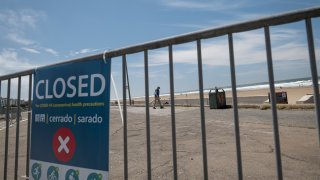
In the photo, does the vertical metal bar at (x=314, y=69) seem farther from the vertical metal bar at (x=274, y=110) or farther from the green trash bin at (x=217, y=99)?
the green trash bin at (x=217, y=99)

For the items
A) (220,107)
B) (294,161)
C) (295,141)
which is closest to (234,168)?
(294,161)

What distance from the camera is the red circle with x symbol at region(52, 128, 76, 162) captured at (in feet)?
8.96

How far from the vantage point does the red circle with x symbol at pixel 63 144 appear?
8.96 ft

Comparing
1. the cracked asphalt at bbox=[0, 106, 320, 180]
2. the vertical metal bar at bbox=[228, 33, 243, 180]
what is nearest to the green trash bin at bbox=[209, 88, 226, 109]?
the cracked asphalt at bbox=[0, 106, 320, 180]

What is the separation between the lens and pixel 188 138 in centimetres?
734

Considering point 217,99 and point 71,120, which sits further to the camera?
point 217,99

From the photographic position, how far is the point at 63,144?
9.27 ft

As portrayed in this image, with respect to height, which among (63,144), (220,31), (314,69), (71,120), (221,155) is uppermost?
(220,31)

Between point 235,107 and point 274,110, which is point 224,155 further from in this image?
point 274,110

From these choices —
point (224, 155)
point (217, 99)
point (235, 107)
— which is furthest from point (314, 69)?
point (217, 99)

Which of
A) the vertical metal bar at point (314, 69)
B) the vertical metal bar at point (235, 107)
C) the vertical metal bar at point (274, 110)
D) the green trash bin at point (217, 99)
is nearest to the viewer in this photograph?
the vertical metal bar at point (314, 69)

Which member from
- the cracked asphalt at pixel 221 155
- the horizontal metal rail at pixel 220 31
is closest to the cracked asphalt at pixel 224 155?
the cracked asphalt at pixel 221 155

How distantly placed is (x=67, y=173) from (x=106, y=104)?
791 millimetres

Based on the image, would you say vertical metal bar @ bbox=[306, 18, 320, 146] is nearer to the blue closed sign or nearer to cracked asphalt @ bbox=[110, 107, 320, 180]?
the blue closed sign
